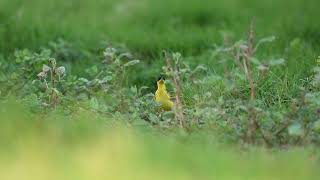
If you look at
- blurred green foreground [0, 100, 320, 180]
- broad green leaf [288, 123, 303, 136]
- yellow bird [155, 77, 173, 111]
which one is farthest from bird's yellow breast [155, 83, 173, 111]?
broad green leaf [288, 123, 303, 136]

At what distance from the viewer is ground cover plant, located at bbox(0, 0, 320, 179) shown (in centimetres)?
426

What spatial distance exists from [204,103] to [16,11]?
14.4ft

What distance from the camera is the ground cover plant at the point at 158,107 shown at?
168 inches

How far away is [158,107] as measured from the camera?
18.6 feet

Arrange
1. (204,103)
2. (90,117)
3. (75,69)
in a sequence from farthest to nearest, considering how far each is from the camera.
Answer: (75,69) → (204,103) → (90,117)

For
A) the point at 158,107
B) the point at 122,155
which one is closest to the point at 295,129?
the point at 122,155

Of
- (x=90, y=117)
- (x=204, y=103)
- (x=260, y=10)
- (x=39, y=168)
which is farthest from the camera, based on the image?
(x=260, y=10)

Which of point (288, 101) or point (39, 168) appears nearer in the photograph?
point (39, 168)

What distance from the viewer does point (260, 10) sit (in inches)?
393

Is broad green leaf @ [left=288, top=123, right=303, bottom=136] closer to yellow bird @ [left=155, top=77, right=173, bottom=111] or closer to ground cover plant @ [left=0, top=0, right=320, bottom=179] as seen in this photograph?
ground cover plant @ [left=0, top=0, right=320, bottom=179]

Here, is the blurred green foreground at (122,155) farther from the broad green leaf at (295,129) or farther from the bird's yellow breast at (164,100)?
the bird's yellow breast at (164,100)

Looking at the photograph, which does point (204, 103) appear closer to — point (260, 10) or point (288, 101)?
point (288, 101)

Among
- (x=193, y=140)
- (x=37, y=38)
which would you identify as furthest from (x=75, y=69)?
(x=193, y=140)

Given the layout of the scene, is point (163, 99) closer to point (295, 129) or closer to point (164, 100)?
point (164, 100)
